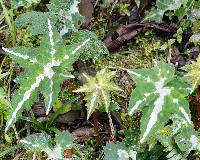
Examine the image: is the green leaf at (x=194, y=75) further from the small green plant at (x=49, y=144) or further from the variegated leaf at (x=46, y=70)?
the small green plant at (x=49, y=144)

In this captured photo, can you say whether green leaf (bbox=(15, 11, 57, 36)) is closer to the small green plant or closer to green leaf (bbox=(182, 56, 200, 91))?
the small green plant

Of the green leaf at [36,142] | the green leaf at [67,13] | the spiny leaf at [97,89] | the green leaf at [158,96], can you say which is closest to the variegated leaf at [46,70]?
the spiny leaf at [97,89]

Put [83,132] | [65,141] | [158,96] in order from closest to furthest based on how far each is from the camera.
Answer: [158,96] → [65,141] → [83,132]

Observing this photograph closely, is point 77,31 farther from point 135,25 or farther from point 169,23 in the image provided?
point 169,23

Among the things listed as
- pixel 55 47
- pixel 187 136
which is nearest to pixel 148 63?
pixel 187 136

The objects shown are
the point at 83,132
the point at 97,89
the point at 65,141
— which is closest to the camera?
the point at 97,89

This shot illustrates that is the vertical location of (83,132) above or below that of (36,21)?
below

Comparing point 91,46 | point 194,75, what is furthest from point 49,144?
point 194,75

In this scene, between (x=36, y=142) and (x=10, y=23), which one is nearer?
(x=36, y=142)

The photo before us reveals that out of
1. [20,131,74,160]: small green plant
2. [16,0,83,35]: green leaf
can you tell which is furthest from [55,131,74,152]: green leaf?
[16,0,83,35]: green leaf

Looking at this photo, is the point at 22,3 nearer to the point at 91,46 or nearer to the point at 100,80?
the point at 91,46
